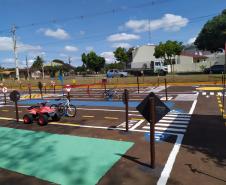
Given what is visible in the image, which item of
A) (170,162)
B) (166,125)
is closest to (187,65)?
(166,125)

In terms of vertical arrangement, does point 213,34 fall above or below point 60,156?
above

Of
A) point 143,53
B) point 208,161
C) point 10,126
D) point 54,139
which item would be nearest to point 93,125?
point 54,139

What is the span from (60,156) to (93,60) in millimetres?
78368

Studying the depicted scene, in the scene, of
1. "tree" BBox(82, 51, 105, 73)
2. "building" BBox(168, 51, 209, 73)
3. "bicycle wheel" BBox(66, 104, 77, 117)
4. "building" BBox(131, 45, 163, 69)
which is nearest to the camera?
"bicycle wheel" BBox(66, 104, 77, 117)

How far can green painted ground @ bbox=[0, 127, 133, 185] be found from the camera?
591 centimetres

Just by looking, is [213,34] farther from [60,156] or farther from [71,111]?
[60,156]

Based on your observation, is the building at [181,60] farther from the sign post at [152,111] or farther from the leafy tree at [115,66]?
the sign post at [152,111]

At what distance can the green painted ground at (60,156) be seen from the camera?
591 centimetres

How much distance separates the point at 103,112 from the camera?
14.0 m

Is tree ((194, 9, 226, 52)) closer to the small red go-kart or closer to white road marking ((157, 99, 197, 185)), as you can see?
the small red go-kart

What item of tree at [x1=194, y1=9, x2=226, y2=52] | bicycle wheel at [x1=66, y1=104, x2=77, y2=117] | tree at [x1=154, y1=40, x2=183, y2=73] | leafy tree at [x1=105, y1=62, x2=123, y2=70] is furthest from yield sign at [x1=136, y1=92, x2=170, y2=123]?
leafy tree at [x1=105, y1=62, x2=123, y2=70]

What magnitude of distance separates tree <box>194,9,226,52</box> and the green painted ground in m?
48.8

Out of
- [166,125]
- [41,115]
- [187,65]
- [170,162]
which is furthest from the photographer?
[187,65]

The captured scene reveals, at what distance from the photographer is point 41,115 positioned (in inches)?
443
